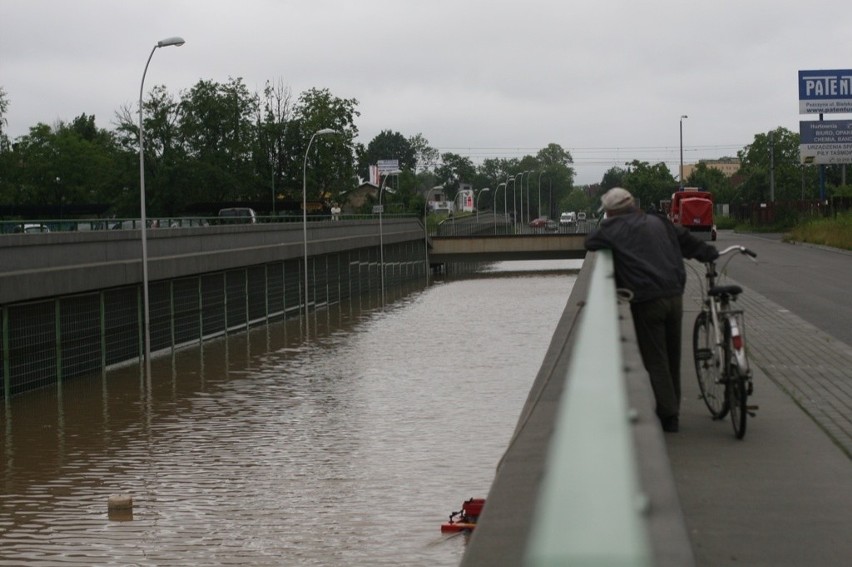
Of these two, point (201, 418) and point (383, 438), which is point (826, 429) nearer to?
point (383, 438)

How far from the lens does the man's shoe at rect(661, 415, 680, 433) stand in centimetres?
834

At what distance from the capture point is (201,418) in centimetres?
2698

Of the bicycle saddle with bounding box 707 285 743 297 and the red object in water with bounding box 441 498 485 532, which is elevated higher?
the bicycle saddle with bounding box 707 285 743 297

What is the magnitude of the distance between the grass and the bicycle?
151 feet

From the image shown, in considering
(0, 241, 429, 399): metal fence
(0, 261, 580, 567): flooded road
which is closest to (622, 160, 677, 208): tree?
(0, 241, 429, 399): metal fence

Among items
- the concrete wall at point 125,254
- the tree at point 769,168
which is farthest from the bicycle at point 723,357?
the tree at point 769,168

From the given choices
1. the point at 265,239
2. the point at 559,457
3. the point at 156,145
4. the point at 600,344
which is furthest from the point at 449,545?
the point at 156,145

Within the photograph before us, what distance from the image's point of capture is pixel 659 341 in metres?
8.38

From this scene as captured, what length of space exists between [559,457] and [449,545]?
44.4 feet

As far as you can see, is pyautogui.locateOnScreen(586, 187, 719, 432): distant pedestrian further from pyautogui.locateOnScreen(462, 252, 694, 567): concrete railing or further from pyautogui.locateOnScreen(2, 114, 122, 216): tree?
pyautogui.locateOnScreen(2, 114, 122, 216): tree

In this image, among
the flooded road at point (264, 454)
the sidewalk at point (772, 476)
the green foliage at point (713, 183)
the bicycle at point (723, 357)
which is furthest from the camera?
the green foliage at point (713, 183)

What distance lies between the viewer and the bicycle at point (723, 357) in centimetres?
824

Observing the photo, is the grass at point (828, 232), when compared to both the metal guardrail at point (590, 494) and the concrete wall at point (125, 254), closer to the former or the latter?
the concrete wall at point (125, 254)

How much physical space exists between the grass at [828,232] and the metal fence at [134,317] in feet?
77.5
